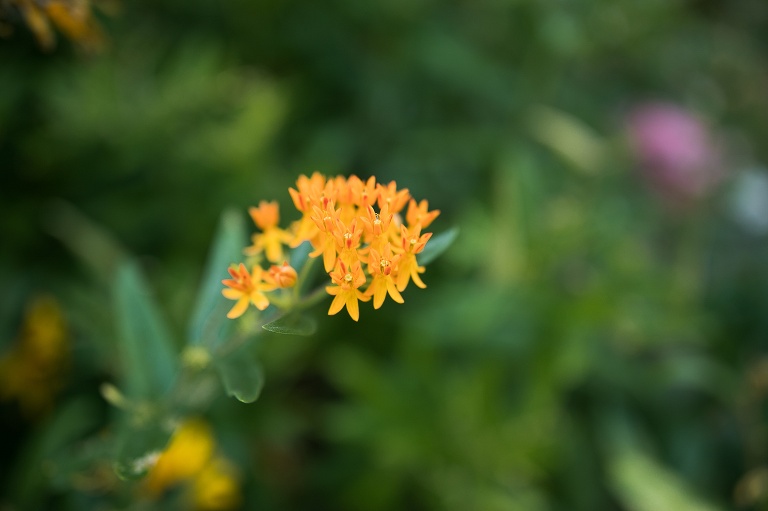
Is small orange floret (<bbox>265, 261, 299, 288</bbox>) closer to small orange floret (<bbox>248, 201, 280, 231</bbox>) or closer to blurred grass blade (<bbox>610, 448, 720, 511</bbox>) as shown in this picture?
small orange floret (<bbox>248, 201, 280, 231</bbox>)

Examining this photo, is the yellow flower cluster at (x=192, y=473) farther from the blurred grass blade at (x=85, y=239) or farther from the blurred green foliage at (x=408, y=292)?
the blurred grass blade at (x=85, y=239)

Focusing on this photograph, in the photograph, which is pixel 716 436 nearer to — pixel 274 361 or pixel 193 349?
pixel 274 361

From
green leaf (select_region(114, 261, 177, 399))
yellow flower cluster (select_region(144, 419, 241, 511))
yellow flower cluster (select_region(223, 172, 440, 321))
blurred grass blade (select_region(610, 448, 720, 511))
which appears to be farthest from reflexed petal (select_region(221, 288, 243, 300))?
blurred grass blade (select_region(610, 448, 720, 511))

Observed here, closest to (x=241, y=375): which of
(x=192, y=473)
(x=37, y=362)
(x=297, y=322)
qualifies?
(x=297, y=322)

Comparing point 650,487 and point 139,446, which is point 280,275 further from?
point 650,487

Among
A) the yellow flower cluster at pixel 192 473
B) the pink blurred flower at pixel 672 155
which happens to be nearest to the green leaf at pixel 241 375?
the yellow flower cluster at pixel 192 473
